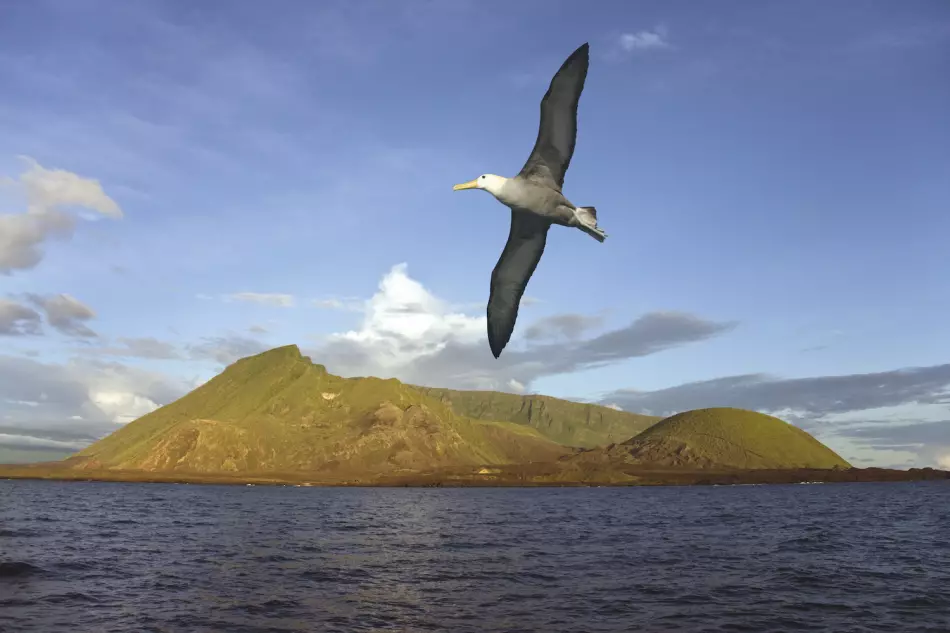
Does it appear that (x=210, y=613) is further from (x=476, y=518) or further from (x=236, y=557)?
(x=476, y=518)

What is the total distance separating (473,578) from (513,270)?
44.8 feet

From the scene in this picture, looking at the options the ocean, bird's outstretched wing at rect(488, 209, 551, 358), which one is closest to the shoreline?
the ocean

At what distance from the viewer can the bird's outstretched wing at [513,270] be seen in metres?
17.1

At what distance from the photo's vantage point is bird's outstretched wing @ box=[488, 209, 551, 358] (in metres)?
17.1

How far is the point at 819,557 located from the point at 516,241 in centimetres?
2407

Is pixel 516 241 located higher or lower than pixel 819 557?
higher

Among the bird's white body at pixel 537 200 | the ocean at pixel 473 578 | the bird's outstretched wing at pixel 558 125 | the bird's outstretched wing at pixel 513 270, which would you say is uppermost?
the bird's outstretched wing at pixel 558 125

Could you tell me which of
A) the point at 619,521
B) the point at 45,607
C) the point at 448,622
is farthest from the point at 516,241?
the point at 619,521

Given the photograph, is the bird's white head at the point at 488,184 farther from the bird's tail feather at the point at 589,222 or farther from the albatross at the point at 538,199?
the bird's tail feather at the point at 589,222

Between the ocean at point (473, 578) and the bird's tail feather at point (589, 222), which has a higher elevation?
the bird's tail feather at point (589, 222)

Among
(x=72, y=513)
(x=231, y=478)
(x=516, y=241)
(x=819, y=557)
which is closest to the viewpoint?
(x=516, y=241)

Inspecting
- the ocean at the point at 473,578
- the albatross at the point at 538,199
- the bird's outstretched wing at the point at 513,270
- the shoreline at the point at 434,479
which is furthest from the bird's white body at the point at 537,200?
the shoreline at the point at 434,479

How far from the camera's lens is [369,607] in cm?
2053

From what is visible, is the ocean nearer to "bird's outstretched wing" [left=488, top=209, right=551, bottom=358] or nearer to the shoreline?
"bird's outstretched wing" [left=488, top=209, right=551, bottom=358]
